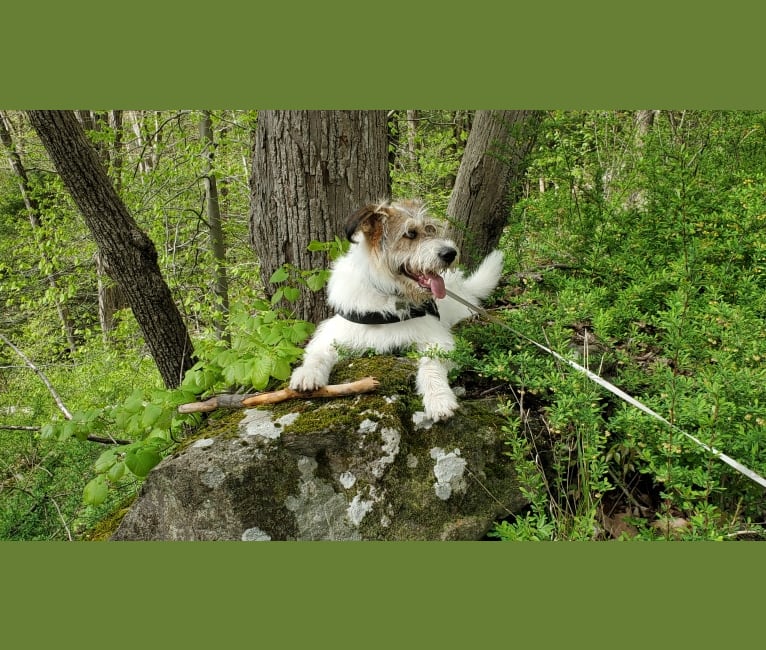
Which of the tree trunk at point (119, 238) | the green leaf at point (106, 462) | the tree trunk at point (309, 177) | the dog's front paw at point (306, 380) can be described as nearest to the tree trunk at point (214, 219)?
the tree trunk at point (119, 238)

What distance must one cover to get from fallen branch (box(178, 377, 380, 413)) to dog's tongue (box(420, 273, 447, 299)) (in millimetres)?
901

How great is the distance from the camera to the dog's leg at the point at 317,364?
11.7 ft

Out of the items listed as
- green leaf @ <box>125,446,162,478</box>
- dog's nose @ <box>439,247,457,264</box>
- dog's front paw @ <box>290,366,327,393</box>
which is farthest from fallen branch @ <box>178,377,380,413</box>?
dog's nose @ <box>439,247,457,264</box>

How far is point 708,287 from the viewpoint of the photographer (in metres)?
3.65

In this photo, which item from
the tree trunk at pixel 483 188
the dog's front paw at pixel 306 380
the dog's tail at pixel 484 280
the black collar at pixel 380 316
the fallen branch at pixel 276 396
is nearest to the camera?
the fallen branch at pixel 276 396

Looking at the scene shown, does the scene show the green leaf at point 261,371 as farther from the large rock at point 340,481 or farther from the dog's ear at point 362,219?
the dog's ear at point 362,219

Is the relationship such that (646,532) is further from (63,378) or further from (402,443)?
(63,378)

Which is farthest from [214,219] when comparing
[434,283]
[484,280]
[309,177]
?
[434,283]

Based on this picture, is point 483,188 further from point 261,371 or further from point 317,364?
point 261,371

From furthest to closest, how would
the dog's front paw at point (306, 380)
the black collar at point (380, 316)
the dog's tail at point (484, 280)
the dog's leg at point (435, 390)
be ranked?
1. the dog's tail at point (484, 280)
2. the black collar at point (380, 316)
3. the dog's front paw at point (306, 380)
4. the dog's leg at point (435, 390)

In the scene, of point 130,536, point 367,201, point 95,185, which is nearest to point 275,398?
point 130,536

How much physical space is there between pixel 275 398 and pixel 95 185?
124 inches

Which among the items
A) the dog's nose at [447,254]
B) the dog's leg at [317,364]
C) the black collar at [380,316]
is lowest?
the dog's leg at [317,364]

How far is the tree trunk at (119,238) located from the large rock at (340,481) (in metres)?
2.62
